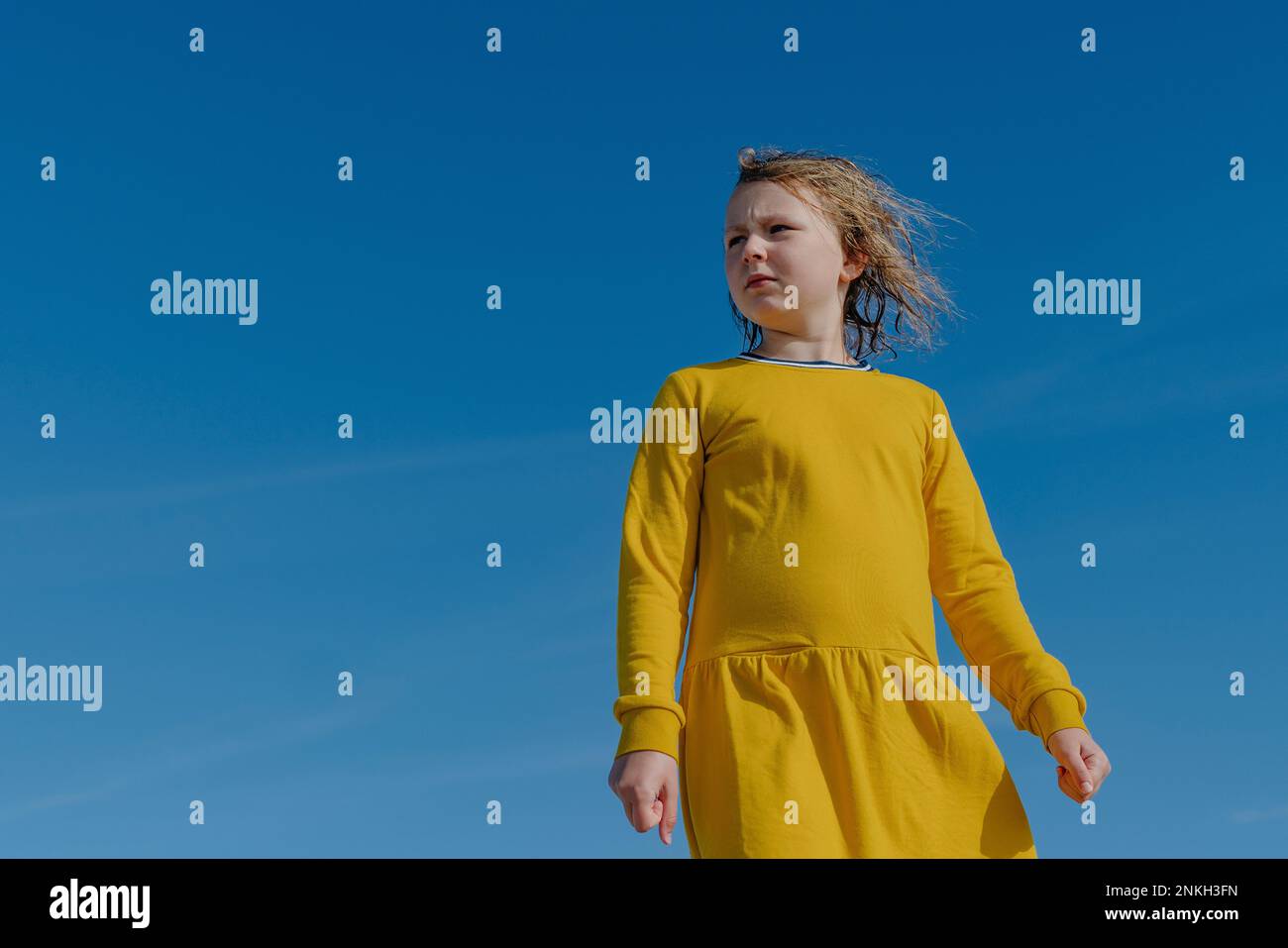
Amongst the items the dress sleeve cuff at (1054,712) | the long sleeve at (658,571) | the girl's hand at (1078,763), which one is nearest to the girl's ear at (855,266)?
the long sleeve at (658,571)

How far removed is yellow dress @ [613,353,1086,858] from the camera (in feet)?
12.7

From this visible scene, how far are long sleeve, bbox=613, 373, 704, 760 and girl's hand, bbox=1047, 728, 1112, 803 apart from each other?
3.46 feet

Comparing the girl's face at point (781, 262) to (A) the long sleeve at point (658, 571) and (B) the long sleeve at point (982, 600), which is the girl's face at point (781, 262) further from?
(B) the long sleeve at point (982, 600)

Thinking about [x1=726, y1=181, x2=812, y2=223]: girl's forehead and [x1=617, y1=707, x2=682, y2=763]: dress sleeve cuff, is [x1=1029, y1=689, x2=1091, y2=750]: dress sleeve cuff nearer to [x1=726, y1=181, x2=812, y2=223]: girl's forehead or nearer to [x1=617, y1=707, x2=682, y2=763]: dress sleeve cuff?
[x1=617, y1=707, x2=682, y2=763]: dress sleeve cuff

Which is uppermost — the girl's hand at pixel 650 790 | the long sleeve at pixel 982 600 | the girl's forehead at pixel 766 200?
the girl's forehead at pixel 766 200

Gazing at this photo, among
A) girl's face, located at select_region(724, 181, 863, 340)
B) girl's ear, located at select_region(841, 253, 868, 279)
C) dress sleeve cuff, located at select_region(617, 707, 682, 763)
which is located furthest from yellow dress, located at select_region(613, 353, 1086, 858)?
girl's ear, located at select_region(841, 253, 868, 279)

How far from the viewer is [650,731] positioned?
151 inches

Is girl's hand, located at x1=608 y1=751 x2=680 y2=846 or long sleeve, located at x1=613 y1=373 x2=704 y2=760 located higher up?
long sleeve, located at x1=613 y1=373 x2=704 y2=760

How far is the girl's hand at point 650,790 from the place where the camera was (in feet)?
12.2

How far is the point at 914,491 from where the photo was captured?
4.41m

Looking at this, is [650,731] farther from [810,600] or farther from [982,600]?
[982,600]
